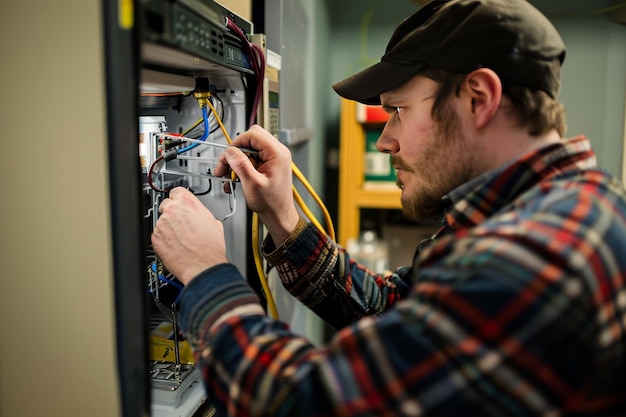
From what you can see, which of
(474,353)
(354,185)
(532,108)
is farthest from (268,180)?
(354,185)

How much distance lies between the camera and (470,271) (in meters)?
0.51

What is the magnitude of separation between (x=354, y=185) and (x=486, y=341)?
1.79m

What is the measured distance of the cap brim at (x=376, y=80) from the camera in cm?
84

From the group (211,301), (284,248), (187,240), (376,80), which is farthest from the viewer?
(284,248)

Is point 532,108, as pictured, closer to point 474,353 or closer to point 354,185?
point 474,353

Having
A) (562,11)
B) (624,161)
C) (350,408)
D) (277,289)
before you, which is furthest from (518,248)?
(562,11)

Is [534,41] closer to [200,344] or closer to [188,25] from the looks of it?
[188,25]

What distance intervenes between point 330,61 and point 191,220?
6.30 ft

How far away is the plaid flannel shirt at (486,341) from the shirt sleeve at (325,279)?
42 centimetres

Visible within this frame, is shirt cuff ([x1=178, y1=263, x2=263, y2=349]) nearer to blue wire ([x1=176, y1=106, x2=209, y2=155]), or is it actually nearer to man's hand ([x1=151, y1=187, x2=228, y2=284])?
man's hand ([x1=151, y1=187, x2=228, y2=284])

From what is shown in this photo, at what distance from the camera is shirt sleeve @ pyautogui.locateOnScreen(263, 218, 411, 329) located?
102 cm

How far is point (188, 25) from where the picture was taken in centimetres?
63

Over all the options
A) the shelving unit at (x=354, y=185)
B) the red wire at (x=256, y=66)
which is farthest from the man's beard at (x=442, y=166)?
the shelving unit at (x=354, y=185)

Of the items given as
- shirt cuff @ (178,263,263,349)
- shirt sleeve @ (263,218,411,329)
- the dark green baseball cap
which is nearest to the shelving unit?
shirt sleeve @ (263,218,411,329)
